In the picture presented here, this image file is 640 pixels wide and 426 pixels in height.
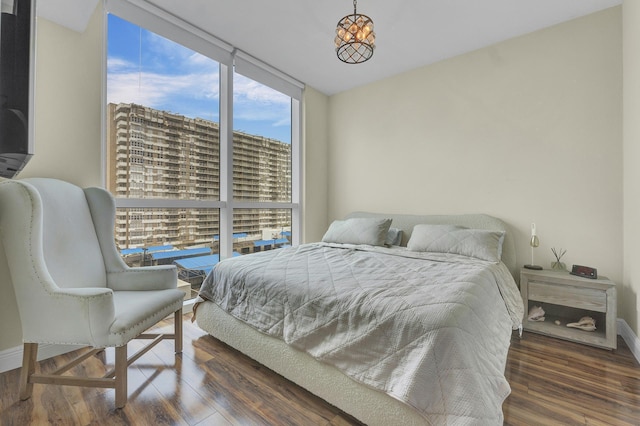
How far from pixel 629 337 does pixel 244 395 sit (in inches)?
107

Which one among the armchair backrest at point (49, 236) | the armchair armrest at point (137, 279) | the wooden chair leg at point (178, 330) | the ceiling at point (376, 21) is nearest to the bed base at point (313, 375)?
the wooden chair leg at point (178, 330)

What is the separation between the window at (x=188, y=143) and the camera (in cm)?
236

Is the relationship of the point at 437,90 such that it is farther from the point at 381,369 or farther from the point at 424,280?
the point at 381,369

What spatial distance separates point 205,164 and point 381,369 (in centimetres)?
255

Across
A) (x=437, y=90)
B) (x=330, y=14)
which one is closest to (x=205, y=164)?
(x=330, y=14)

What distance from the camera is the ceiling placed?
2227mm

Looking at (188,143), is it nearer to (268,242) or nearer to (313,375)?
(268,242)

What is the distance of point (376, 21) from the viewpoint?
245 cm

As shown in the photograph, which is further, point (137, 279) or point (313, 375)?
point (137, 279)

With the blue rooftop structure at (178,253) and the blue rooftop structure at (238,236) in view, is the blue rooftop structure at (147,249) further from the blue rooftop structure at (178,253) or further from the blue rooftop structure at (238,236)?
the blue rooftop structure at (238,236)

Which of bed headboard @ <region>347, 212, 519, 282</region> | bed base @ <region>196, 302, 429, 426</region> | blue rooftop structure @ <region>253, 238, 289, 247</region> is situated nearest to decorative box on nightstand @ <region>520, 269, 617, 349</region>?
bed headboard @ <region>347, 212, 519, 282</region>

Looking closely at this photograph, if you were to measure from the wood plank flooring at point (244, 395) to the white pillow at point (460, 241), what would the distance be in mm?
769

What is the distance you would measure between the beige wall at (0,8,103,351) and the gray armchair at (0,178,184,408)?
265 millimetres

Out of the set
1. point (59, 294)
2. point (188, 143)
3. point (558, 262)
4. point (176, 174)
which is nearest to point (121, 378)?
point (59, 294)
